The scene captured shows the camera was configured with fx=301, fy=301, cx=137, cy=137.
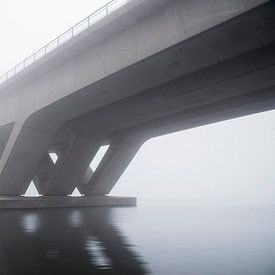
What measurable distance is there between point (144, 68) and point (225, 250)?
9986 mm

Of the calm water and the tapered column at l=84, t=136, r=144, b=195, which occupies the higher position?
the tapered column at l=84, t=136, r=144, b=195

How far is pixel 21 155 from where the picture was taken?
25.4 meters

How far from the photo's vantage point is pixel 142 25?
14.8 metres

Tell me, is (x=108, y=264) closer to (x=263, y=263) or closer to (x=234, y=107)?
(x=263, y=263)

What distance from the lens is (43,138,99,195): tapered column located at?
29.1m

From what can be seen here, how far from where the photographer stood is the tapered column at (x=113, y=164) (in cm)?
3291

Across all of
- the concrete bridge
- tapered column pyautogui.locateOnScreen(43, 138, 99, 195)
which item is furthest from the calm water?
tapered column pyautogui.locateOnScreen(43, 138, 99, 195)

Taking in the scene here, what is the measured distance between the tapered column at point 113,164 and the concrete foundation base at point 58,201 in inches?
64.1

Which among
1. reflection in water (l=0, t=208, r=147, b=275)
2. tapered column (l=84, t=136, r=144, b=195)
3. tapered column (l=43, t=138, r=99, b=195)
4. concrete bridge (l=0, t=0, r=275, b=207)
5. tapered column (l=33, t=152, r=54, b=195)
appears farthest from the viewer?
tapered column (l=84, t=136, r=144, b=195)

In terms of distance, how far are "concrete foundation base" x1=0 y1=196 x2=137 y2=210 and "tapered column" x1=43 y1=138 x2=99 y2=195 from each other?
46.4 inches

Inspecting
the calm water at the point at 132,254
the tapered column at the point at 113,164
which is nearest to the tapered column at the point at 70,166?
Result: the tapered column at the point at 113,164

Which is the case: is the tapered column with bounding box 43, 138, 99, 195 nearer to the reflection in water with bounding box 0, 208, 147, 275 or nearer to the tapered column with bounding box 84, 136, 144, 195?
the tapered column with bounding box 84, 136, 144, 195

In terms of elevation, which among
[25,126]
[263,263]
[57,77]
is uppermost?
[57,77]

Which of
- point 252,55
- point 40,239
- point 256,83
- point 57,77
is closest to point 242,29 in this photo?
point 252,55
